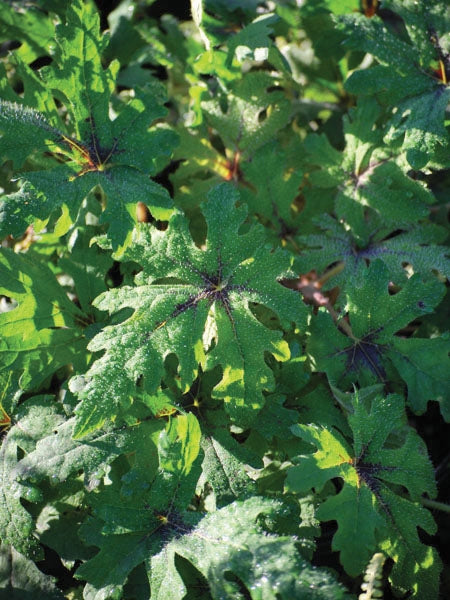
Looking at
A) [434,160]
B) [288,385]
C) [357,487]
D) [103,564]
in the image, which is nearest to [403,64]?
[434,160]

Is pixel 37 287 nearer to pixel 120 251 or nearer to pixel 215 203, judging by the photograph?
pixel 120 251

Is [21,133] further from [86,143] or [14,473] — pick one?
[14,473]

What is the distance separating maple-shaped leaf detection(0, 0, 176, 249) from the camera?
1644 millimetres

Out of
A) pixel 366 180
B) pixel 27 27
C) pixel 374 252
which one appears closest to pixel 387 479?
pixel 374 252

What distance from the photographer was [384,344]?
5.72 feet

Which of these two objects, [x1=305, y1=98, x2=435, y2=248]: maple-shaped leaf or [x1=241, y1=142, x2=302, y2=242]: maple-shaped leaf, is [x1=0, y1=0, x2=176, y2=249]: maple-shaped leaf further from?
[x1=305, y1=98, x2=435, y2=248]: maple-shaped leaf

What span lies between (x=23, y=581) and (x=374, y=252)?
147cm

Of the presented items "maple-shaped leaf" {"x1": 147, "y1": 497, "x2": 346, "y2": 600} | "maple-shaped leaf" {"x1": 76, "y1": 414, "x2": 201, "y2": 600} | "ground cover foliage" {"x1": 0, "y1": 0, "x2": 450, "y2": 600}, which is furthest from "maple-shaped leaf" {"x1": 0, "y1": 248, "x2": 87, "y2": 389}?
"maple-shaped leaf" {"x1": 147, "y1": 497, "x2": 346, "y2": 600}

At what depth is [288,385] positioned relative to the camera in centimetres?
173

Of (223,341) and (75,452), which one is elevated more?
(223,341)

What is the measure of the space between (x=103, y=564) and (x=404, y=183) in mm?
1443

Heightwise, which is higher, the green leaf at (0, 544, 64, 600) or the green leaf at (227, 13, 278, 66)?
the green leaf at (227, 13, 278, 66)

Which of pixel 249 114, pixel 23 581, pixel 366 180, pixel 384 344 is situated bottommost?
pixel 23 581

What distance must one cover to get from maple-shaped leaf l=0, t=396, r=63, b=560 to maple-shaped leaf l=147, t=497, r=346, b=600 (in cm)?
40
